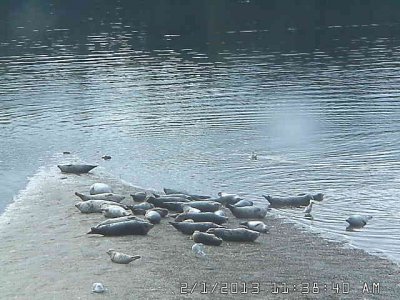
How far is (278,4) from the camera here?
97.4 m

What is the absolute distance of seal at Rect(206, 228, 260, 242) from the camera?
887 inches

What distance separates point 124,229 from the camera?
75.7 feet

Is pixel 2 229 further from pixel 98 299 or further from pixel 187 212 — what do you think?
pixel 98 299

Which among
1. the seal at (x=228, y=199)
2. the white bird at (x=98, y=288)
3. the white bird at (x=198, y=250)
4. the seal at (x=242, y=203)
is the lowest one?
the seal at (x=228, y=199)

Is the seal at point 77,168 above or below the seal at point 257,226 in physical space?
below

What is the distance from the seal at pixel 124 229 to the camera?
23000 millimetres

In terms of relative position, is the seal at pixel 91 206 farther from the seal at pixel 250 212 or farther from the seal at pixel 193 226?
the seal at pixel 250 212

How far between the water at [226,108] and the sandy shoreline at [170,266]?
1.89 m

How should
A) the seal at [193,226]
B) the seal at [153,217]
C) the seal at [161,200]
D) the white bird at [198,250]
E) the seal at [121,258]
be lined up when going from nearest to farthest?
the seal at [121,258], the white bird at [198,250], the seal at [193,226], the seal at [153,217], the seal at [161,200]

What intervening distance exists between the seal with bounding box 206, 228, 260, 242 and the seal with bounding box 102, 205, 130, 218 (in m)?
3.17

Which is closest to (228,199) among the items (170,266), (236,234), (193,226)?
(193,226)

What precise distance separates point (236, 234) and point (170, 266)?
2819 millimetres

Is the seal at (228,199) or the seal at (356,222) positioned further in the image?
the seal at (228,199)

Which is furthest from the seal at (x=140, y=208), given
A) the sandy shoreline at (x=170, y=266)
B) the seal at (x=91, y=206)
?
the sandy shoreline at (x=170, y=266)
